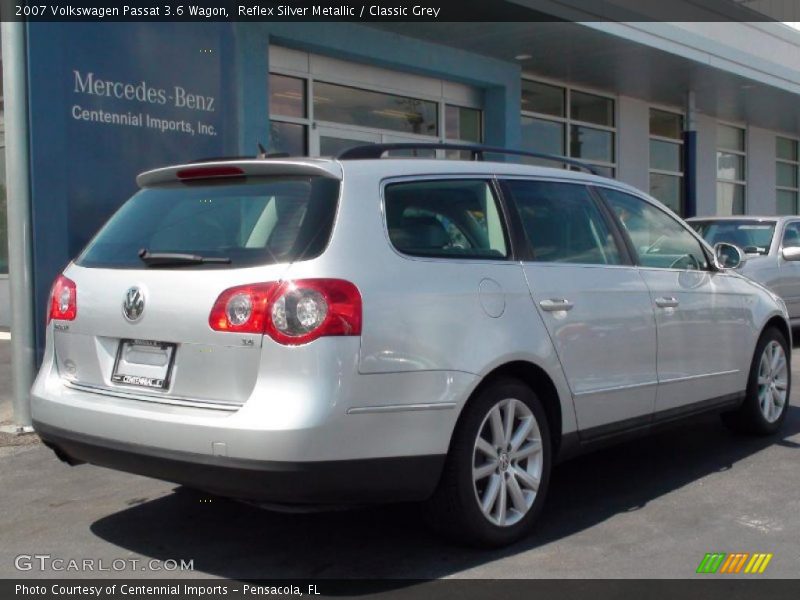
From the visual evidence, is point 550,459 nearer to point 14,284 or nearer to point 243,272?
point 243,272

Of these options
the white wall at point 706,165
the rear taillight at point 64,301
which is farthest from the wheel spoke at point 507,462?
the white wall at point 706,165

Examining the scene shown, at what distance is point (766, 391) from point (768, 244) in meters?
4.88

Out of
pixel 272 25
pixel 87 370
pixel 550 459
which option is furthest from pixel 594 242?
pixel 272 25

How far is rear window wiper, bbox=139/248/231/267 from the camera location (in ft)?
12.7

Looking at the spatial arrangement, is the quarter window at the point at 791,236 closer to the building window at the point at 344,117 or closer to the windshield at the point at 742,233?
the windshield at the point at 742,233

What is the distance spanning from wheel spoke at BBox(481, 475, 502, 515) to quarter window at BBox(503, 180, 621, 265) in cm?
108

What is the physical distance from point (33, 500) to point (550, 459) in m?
2.75

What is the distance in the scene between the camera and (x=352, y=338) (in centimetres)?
367

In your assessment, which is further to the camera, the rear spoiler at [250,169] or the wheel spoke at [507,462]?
the wheel spoke at [507,462]

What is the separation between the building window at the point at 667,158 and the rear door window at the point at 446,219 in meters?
15.5

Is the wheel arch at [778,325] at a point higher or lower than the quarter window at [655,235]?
lower

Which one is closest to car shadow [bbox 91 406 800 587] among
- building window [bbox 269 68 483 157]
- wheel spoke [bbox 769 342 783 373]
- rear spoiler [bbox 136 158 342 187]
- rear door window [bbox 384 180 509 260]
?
A: wheel spoke [bbox 769 342 783 373]

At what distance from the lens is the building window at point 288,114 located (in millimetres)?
12148

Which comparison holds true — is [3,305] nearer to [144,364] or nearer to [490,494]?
[144,364]
